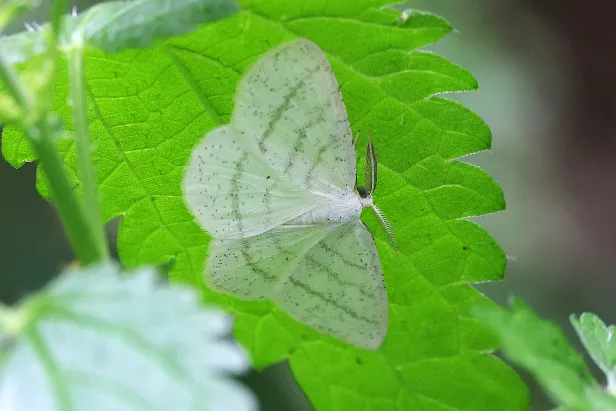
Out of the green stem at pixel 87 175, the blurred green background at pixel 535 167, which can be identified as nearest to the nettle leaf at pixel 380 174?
the green stem at pixel 87 175

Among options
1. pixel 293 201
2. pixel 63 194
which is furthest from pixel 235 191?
pixel 63 194

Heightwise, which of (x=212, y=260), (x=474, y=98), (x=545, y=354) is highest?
(x=545, y=354)

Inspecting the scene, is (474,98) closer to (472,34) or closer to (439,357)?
(472,34)

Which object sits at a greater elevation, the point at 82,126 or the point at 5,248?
the point at 82,126

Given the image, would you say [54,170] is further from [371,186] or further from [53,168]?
[371,186]

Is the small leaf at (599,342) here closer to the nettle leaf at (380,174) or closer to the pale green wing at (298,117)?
the nettle leaf at (380,174)

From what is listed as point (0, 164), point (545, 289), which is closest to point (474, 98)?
point (545, 289)

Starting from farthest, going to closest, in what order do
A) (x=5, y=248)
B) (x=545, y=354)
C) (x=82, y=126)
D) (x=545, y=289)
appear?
(x=545, y=289)
(x=5, y=248)
(x=82, y=126)
(x=545, y=354)
